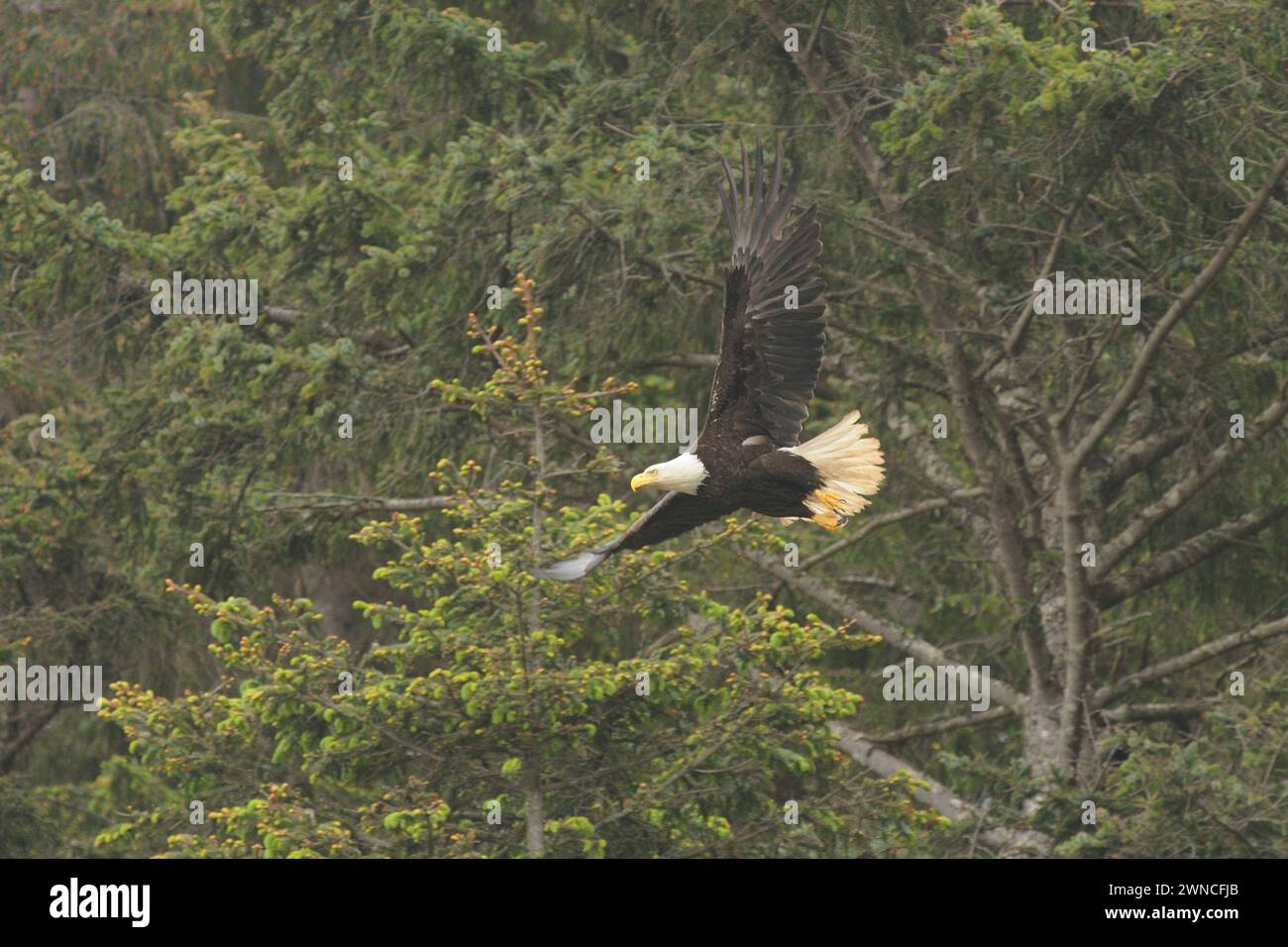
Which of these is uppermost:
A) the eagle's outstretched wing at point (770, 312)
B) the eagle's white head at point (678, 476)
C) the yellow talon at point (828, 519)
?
the eagle's outstretched wing at point (770, 312)

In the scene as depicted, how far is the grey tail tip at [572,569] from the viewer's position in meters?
10.2

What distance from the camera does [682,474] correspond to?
10.2 metres

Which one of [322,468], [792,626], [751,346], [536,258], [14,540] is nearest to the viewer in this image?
[751,346]

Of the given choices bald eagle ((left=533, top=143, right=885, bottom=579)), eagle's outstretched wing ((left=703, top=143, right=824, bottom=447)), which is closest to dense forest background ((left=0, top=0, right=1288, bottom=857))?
bald eagle ((left=533, top=143, right=885, bottom=579))

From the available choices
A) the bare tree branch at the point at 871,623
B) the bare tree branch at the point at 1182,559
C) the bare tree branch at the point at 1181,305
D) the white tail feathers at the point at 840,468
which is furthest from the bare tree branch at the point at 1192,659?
the white tail feathers at the point at 840,468

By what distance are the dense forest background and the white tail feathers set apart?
774 mm

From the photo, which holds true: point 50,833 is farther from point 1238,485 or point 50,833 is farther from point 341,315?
point 1238,485

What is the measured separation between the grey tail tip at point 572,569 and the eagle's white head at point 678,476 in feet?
1.32

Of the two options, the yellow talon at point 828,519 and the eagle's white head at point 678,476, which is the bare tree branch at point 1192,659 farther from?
the eagle's white head at point 678,476

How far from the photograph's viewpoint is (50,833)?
16234mm

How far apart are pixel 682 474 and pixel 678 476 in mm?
21

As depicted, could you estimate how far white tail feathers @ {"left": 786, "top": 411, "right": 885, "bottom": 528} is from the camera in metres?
10.4

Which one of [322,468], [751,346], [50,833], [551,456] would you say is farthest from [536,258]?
[50,833]

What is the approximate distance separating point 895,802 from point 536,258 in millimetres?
4606
